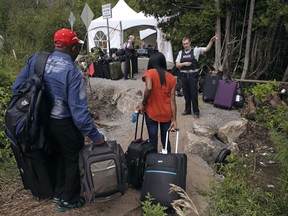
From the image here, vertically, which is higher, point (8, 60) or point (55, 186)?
point (8, 60)

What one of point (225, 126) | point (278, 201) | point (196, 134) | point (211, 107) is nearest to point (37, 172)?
point (278, 201)

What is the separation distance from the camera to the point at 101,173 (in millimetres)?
3092

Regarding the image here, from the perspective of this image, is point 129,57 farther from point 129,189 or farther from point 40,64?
point 40,64

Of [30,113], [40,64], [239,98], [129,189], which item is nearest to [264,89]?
[239,98]

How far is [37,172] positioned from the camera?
3.40 meters

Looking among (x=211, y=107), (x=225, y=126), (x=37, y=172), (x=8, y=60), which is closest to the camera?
(x=37, y=172)

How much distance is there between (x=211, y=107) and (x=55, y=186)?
5549mm

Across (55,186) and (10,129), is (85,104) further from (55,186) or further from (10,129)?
(55,186)

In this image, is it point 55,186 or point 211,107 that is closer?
point 55,186

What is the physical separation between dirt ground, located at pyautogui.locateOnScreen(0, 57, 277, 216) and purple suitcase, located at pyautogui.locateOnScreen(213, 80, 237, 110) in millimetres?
209

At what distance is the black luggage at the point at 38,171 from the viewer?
333cm

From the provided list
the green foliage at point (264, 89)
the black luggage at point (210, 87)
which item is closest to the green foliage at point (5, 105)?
the black luggage at point (210, 87)

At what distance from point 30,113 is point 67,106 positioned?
35 centimetres

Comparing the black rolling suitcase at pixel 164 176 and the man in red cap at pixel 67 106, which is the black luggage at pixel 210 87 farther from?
the man in red cap at pixel 67 106
